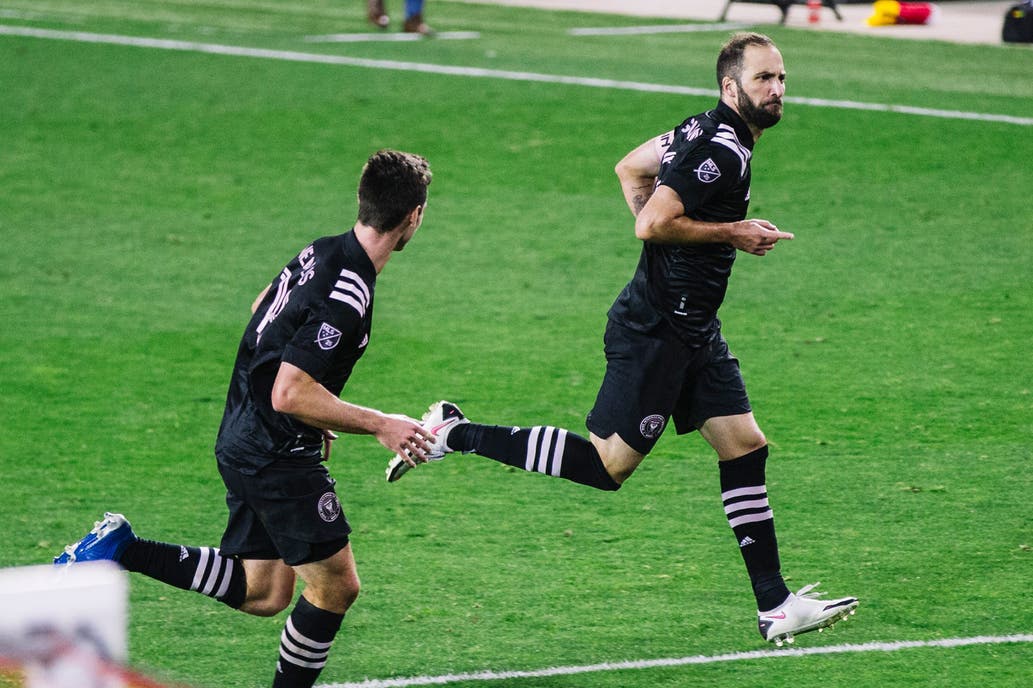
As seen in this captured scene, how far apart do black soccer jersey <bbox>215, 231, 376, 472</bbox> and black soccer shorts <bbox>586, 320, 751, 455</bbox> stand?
136cm

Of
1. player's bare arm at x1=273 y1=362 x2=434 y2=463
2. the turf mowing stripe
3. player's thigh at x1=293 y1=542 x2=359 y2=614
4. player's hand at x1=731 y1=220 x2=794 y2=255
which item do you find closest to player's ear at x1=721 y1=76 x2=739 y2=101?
player's hand at x1=731 y1=220 x2=794 y2=255

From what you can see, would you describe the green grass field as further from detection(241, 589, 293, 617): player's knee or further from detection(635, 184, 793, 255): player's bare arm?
detection(635, 184, 793, 255): player's bare arm

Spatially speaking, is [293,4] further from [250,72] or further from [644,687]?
A: [644,687]

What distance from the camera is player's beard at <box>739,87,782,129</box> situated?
6246 mm

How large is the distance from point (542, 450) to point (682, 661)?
3.31 feet

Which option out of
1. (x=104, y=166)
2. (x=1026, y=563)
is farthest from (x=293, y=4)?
(x=1026, y=563)

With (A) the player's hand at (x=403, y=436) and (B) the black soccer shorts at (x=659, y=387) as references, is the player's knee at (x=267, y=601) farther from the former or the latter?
(B) the black soccer shorts at (x=659, y=387)

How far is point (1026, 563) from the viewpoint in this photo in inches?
283

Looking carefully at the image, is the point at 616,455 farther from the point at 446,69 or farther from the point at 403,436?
the point at 446,69

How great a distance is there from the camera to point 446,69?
18734 mm

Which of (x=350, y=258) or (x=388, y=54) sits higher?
(x=350, y=258)

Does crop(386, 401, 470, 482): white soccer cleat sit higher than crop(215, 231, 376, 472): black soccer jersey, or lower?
lower

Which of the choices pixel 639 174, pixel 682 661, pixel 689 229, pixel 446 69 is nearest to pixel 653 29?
pixel 446 69

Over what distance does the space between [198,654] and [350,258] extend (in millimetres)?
1975
